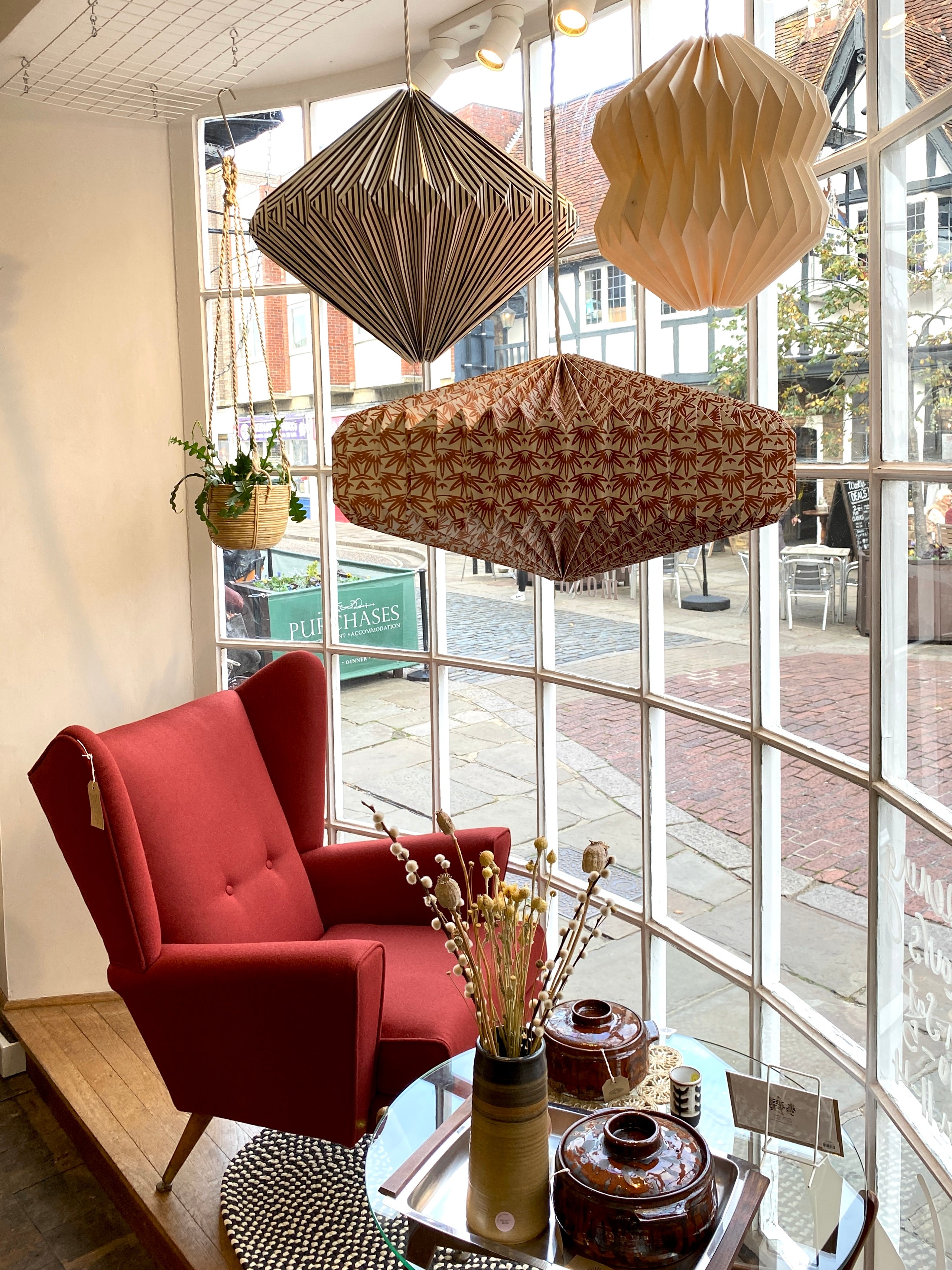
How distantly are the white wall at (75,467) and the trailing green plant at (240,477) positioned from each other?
23 centimetres

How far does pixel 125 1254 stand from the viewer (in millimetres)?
2193

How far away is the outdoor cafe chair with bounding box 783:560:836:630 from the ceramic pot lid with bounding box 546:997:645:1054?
2.31 ft

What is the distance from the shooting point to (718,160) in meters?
1.20

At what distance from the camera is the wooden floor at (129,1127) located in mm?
2127

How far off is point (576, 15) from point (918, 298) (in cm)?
84

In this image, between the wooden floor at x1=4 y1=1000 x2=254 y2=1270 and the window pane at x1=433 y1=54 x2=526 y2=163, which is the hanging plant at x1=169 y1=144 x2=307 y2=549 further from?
the wooden floor at x1=4 y1=1000 x2=254 y2=1270

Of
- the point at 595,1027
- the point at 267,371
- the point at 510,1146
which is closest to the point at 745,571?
the point at 595,1027

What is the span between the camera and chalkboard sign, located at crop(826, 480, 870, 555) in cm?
166

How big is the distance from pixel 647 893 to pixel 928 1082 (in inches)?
31.0

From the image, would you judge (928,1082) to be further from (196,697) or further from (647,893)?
(196,697)

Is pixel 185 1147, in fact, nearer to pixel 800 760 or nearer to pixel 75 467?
pixel 800 760

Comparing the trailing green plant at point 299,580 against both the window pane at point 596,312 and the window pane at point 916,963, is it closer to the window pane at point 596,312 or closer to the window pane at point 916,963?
the window pane at point 596,312

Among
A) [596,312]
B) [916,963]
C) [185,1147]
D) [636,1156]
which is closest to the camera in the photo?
[636,1156]

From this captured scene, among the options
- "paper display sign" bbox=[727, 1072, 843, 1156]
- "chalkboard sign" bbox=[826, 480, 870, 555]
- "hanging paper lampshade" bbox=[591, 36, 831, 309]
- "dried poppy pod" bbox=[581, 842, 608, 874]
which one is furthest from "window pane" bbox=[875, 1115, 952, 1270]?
"hanging paper lampshade" bbox=[591, 36, 831, 309]
